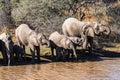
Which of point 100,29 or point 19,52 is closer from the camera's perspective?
point 19,52

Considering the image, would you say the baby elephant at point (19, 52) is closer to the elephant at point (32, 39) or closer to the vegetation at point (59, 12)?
the elephant at point (32, 39)

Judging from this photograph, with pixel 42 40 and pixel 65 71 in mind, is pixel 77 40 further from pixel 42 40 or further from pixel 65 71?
pixel 65 71

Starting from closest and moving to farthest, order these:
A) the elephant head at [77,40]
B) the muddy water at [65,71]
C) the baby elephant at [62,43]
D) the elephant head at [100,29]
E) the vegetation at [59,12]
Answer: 1. the muddy water at [65,71]
2. the baby elephant at [62,43]
3. the elephant head at [77,40]
4. the elephant head at [100,29]
5. the vegetation at [59,12]

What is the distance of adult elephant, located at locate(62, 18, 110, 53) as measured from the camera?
23641 millimetres

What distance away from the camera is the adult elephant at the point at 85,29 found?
23.6 metres

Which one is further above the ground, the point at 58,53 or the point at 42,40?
the point at 42,40

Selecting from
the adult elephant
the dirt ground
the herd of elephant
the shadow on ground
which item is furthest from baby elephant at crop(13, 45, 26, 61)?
the adult elephant

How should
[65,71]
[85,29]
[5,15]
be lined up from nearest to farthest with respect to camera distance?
[65,71], [85,29], [5,15]

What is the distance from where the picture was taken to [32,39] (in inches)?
835

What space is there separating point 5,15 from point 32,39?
27.0 ft

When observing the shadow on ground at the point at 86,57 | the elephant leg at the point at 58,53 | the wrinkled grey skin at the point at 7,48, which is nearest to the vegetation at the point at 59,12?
the shadow on ground at the point at 86,57

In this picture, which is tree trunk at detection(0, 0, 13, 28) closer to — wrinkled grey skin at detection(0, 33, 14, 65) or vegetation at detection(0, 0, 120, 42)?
vegetation at detection(0, 0, 120, 42)

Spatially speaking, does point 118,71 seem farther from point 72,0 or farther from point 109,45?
point 72,0

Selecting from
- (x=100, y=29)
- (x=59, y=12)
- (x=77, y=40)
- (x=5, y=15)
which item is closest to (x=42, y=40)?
(x=77, y=40)
